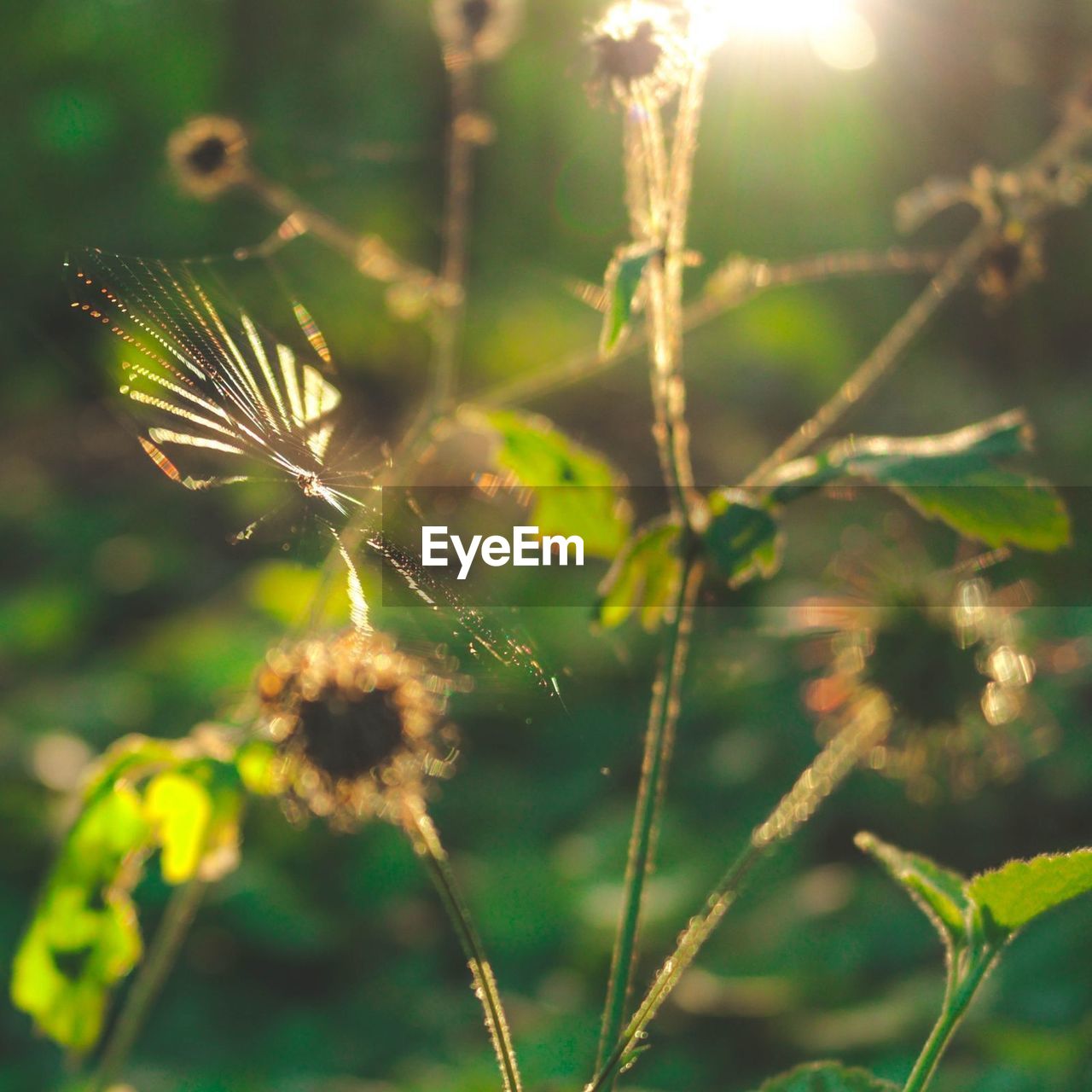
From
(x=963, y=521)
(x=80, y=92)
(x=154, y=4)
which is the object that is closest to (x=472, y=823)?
(x=963, y=521)

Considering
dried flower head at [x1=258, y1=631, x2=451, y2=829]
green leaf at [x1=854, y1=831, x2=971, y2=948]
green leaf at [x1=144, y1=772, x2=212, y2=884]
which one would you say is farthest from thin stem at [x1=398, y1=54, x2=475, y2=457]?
green leaf at [x1=854, y1=831, x2=971, y2=948]

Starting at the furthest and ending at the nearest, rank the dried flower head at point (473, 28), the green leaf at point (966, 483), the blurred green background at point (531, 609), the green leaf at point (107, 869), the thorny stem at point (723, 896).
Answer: the blurred green background at point (531, 609) < the dried flower head at point (473, 28) < the green leaf at point (107, 869) < the green leaf at point (966, 483) < the thorny stem at point (723, 896)

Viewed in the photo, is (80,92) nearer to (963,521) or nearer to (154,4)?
(154,4)

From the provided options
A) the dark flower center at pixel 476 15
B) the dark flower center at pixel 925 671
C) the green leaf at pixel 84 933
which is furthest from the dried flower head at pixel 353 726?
the dark flower center at pixel 476 15

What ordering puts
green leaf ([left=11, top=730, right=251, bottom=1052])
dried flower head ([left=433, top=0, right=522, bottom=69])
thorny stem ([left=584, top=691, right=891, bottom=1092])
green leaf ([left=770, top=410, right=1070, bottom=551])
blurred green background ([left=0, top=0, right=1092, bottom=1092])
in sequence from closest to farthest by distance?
thorny stem ([left=584, top=691, right=891, bottom=1092]) < green leaf ([left=770, top=410, right=1070, bottom=551]) < green leaf ([left=11, top=730, right=251, bottom=1052]) < dried flower head ([left=433, top=0, right=522, bottom=69]) < blurred green background ([left=0, top=0, right=1092, bottom=1092])

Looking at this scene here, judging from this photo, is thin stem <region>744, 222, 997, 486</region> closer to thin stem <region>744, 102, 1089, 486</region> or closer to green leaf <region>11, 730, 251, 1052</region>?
thin stem <region>744, 102, 1089, 486</region>

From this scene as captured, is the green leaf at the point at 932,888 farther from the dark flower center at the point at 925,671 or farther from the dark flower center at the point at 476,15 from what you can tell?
the dark flower center at the point at 476,15

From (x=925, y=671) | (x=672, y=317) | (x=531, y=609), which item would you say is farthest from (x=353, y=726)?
(x=531, y=609)
